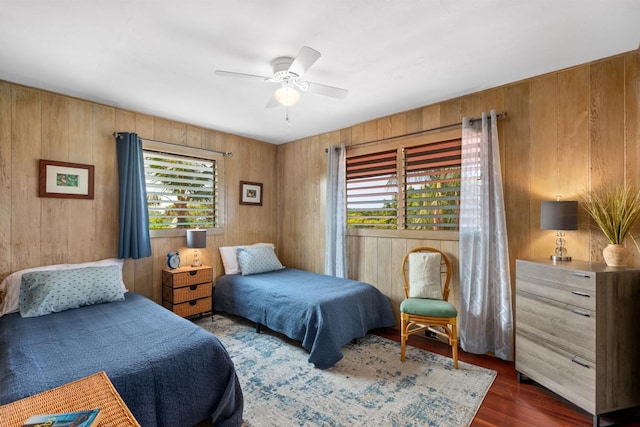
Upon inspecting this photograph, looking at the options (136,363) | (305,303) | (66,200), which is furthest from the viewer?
(66,200)

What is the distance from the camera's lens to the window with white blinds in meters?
3.60

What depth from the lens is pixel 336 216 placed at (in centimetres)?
394

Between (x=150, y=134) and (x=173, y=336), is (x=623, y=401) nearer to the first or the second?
(x=173, y=336)

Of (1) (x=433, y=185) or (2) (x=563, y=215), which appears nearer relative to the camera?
(2) (x=563, y=215)

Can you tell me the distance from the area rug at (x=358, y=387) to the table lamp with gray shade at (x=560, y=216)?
132 centimetres

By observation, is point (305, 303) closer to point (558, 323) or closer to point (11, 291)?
point (558, 323)

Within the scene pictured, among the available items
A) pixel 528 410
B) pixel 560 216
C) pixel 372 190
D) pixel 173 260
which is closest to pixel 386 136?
pixel 372 190

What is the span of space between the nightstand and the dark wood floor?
300cm

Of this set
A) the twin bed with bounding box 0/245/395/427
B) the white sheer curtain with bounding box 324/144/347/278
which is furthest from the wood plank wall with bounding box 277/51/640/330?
the twin bed with bounding box 0/245/395/427

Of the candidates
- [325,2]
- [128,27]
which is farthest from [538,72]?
[128,27]

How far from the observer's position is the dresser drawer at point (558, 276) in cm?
196

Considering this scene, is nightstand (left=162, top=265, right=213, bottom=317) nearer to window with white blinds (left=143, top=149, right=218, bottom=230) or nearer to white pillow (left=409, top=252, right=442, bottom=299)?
window with white blinds (left=143, top=149, right=218, bottom=230)

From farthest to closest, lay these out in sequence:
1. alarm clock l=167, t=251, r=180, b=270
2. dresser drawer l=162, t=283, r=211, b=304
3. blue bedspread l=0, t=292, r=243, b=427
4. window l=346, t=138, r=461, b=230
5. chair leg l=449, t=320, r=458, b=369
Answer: alarm clock l=167, t=251, r=180, b=270 → dresser drawer l=162, t=283, r=211, b=304 → window l=346, t=138, r=461, b=230 → chair leg l=449, t=320, r=458, b=369 → blue bedspread l=0, t=292, r=243, b=427

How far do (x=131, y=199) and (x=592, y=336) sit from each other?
13.7 ft
